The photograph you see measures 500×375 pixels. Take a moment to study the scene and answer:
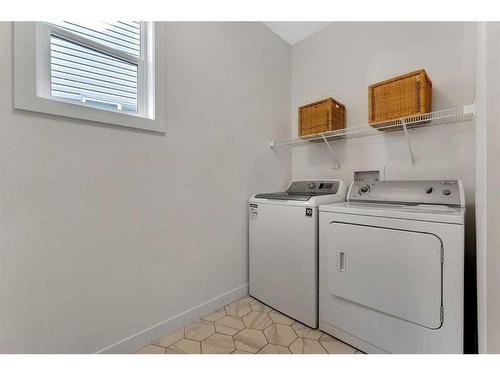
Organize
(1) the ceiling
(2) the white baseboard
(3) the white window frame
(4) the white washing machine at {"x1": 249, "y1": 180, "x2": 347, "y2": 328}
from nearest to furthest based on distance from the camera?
(3) the white window frame < (2) the white baseboard < (4) the white washing machine at {"x1": 249, "y1": 180, "x2": 347, "y2": 328} < (1) the ceiling

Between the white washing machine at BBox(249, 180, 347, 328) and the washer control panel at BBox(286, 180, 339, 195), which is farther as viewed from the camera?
the washer control panel at BBox(286, 180, 339, 195)

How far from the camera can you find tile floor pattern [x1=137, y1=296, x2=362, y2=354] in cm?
139

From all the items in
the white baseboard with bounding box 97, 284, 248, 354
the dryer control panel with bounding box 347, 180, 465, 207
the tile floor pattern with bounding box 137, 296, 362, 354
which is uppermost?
the dryer control panel with bounding box 347, 180, 465, 207

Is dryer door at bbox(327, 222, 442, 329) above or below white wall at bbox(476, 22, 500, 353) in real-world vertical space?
below

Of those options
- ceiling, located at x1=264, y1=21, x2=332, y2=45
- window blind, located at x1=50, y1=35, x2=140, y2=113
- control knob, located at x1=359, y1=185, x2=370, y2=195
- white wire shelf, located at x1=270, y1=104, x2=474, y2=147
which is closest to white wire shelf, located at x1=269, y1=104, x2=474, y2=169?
white wire shelf, located at x1=270, y1=104, x2=474, y2=147

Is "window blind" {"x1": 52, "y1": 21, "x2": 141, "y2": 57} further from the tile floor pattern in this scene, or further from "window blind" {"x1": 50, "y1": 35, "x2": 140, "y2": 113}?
the tile floor pattern

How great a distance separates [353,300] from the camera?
54.8 inches

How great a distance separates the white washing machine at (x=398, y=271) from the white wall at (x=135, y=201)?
86 centimetres

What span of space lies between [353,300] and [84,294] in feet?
5.12

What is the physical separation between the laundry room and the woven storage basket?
0.05ft

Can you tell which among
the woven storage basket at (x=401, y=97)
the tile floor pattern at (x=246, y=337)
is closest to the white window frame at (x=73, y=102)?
the tile floor pattern at (x=246, y=337)
